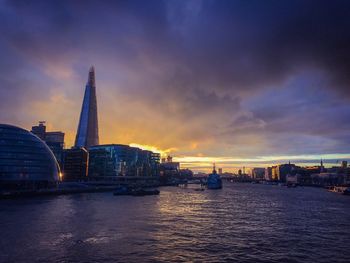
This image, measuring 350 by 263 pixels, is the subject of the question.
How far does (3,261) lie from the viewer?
34469 mm

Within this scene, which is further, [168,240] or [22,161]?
[22,161]

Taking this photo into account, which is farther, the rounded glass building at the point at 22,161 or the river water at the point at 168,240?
the rounded glass building at the point at 22,161

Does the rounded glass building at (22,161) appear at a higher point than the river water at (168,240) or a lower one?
higher

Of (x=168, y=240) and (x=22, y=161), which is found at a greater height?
(x=22, y=161)

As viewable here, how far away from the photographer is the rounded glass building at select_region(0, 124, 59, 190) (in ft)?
481

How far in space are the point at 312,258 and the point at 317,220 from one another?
36.4 meters

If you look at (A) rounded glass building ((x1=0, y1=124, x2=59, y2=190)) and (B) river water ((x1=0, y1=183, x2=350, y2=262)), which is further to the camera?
(A) rounded glass building ((x1=0, y1=124, x2=59, y2=190))

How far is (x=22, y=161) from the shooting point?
497 ft

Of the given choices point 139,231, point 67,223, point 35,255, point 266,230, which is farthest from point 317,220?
point 35,255

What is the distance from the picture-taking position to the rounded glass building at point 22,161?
146500 mm

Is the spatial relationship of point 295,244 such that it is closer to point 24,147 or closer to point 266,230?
point 266,230

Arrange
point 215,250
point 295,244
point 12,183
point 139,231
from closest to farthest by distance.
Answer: point 215,250, point 295,244, point 139,231, point 12,183

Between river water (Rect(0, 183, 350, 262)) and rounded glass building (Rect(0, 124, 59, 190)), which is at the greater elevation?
rounded glass building (Rect(0, 124, 59, 190))

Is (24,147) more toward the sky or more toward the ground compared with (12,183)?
more toward the sky
